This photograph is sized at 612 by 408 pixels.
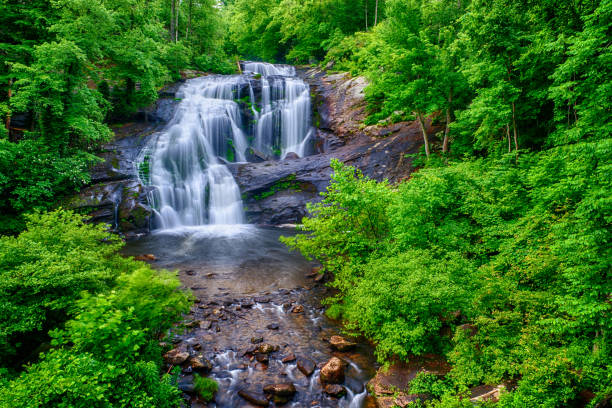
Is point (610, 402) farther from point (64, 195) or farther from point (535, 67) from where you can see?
point (64, 195)

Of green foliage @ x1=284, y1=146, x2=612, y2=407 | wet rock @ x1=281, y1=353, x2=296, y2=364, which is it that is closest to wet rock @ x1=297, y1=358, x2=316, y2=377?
wet rock @ x1=281, y1=353, x2=296, y2=364

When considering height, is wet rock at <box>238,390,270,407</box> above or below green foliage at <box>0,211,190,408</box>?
below

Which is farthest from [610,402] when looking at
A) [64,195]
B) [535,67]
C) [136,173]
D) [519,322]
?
[136,173]

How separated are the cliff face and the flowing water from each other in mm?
1030

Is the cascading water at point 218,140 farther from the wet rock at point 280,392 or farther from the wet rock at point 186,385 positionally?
the wet rock at point 280,392

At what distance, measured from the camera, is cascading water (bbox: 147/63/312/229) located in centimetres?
1922

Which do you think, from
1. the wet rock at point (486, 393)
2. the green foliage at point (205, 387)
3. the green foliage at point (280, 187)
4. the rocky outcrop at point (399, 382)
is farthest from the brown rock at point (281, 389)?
the green foliage at point (280, 187)

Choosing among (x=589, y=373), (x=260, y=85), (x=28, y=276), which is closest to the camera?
(x=589, y=373)

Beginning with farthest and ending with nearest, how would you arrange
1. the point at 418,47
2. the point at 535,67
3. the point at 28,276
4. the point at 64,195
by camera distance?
the point at 64,195, the point at 418,47, the point at 535,67, the point at 28,276

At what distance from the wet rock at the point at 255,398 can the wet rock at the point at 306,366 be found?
108cm

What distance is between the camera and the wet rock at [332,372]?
627cm

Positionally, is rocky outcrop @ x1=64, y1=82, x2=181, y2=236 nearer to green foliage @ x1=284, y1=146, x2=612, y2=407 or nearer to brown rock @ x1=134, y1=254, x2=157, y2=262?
brown rock @ x1=134, y1=254, x2=157, y2=262

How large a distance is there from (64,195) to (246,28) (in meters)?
38.0

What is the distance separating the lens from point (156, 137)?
21094 millimetres
